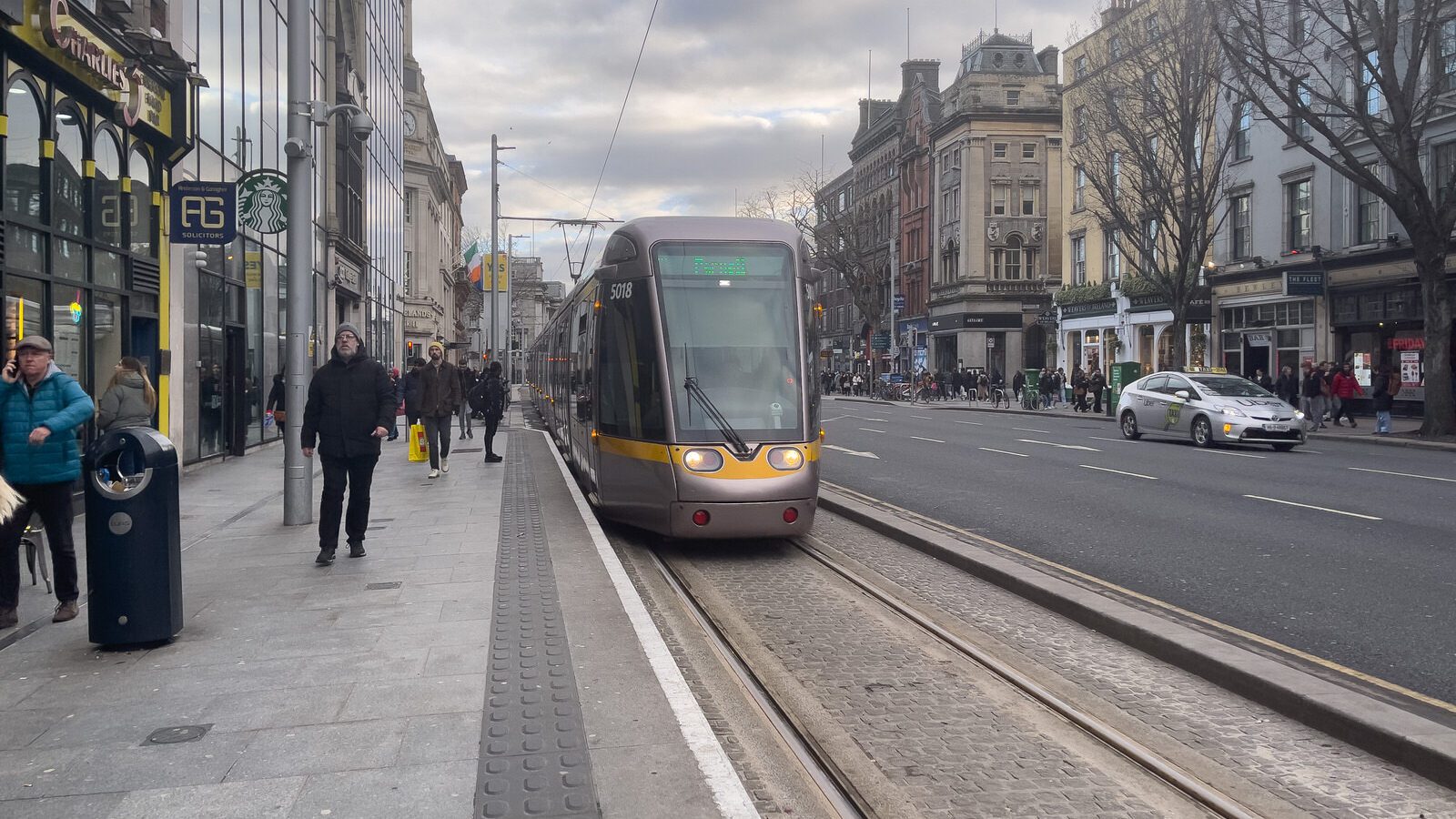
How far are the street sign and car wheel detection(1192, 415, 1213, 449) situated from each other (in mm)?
17282

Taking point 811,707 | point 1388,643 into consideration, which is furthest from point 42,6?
point 1388,643

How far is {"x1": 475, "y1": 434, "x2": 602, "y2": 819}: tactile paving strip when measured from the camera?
3883 mm

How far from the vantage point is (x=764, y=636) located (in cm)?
683

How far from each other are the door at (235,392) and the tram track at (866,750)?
14020 mm

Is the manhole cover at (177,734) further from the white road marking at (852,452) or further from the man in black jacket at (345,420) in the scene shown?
the white road marking at (852,452)

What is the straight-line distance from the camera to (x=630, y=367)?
981 cm

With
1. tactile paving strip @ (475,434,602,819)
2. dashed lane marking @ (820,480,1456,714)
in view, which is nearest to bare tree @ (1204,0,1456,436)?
dashed lane marking @ (820,480,1456,714)

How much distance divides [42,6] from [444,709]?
395 inches

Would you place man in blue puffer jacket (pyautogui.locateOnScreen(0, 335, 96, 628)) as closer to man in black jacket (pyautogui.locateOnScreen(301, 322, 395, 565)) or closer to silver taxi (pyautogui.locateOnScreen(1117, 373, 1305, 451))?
man in black jacket (pyautogui.locateOnScreen(301, 322, 395, 565))

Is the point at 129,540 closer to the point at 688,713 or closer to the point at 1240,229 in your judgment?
the point at 688,713

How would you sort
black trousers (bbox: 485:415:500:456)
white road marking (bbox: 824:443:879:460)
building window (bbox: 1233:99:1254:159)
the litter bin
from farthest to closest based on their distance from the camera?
building window (bbox: 1233:99:1254:159)
white road marking (bbox: 824:443:879:460)
black trousers (bbox: 485:415:500:456)
the litter bin

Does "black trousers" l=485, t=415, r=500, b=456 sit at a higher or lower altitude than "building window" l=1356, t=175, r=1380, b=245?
lower

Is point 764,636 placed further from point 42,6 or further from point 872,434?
point 872,434

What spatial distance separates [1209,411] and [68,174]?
19.1m
